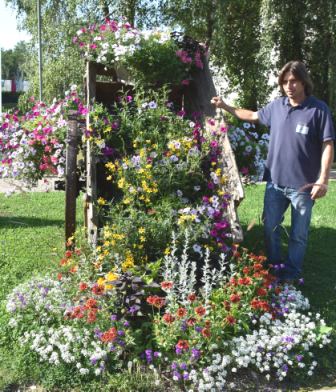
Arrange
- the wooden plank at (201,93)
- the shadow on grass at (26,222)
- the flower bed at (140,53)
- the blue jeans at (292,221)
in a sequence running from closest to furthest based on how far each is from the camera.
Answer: the blue jeans at (292,221), the flower bed at (140,53), the wooden plank at (201,93), the shadow on grass at (26,222)

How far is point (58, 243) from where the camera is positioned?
19.2 feet

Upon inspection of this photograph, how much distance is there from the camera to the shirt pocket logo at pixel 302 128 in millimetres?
4113

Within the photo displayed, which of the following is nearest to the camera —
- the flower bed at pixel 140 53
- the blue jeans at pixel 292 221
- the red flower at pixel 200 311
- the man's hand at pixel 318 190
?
the red flower at pixel 200 311

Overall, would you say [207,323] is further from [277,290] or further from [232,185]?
[232,185]

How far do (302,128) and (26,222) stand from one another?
14.7ft

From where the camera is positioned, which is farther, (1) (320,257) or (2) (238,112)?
(1) (320,257)

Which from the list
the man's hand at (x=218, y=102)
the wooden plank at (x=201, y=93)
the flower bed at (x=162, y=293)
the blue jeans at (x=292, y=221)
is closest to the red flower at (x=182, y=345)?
the flower bed at (x=162, y=293)

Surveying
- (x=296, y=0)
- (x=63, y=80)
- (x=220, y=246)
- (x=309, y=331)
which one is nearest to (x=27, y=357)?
(x=220, y=246)

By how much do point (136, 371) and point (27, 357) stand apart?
0.73 m

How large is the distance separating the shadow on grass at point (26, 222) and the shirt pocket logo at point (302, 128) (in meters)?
3.95

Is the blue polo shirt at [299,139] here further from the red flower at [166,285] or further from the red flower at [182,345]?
the red flower at [182,345]

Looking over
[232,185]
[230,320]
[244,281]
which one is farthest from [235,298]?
[232,185]

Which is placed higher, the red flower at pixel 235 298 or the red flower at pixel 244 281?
the red flower at pixel 244 281

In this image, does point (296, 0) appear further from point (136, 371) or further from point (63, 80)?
point (136, 371)
